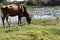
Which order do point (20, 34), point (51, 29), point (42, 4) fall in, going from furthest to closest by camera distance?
point (42, 4) → point (51, 29) → point (20, 34)

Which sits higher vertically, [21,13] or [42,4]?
[21,13]

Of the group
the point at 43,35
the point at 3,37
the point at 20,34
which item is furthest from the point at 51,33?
the point at 3,37

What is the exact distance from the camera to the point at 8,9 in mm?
16375

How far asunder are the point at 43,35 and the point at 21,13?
599 centimetres

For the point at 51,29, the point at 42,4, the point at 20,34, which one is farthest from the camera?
the point at 42,4

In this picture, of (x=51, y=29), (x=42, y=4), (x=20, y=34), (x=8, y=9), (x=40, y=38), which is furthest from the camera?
(x=42, y=4)

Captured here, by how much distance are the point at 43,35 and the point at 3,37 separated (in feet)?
5.66

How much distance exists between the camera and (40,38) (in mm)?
10430

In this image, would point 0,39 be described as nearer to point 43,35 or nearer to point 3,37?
point 3,37

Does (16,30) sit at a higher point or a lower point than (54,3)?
higher

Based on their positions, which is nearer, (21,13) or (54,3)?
(21,13)

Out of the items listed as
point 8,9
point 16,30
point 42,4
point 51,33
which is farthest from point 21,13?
point 42,4

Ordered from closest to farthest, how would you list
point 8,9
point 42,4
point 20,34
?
point 20,34
point 8,9
point 42,4

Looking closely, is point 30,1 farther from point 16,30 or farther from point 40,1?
point 16,30
